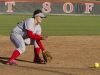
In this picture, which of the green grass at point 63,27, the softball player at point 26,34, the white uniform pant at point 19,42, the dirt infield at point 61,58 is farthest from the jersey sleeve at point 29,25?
the green grass at point 63,27

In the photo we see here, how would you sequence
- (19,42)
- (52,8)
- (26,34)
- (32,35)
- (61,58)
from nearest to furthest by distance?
(32,35) → (19,42) → (26,34) → (61,58) → (52,8)

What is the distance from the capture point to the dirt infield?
28.7ft

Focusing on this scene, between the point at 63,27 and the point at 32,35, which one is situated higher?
the point at 32,35

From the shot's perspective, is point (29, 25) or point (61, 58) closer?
point (29, 25)

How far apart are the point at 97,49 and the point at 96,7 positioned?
26144 mm

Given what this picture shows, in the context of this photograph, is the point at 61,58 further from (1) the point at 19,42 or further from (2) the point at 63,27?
(2) the point at 63,27

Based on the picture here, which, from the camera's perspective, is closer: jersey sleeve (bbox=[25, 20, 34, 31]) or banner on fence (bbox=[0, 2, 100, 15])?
jersey sleeve (bbox=[25, 20, 34, 31])

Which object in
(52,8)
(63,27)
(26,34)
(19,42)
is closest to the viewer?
(19,42)

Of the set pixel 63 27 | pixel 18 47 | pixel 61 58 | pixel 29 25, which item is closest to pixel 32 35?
pixel 29 25

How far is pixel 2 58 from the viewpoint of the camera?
11047mm

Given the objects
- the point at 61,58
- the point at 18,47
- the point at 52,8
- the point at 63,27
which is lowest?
the point at 63,27

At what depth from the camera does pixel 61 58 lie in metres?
11.1

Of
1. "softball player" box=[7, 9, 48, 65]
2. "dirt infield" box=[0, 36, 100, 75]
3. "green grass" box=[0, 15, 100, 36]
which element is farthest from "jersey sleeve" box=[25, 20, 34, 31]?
"green grass" box=[0, 15, 100, 36]

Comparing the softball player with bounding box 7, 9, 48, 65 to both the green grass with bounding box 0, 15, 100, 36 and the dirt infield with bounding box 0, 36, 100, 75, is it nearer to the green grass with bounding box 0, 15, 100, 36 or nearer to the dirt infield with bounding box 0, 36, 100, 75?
the dirt infield with bounding box 0, 36, 100, 75
